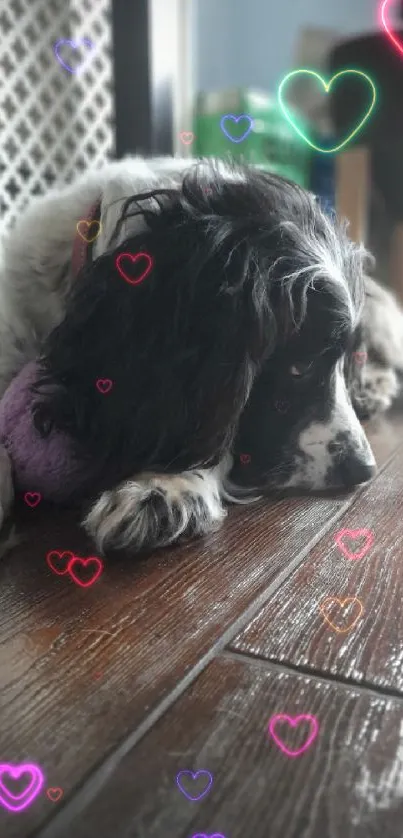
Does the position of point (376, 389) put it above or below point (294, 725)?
below

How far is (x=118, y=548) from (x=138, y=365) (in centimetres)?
→ 27

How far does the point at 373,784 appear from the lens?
0.65 m

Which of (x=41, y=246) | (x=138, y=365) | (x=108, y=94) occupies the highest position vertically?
(x=108, y=94)

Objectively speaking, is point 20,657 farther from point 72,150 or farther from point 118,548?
point 72,150

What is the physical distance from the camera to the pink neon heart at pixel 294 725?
70 cm

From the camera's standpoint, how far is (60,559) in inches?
45.1

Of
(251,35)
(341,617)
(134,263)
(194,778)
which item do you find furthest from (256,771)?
(251,35)

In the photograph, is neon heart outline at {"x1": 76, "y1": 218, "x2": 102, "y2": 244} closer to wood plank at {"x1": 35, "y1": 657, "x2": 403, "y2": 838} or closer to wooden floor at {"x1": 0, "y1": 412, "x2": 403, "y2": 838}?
wooden floor at {"x1": 0, "y1": 412, "x2": 403, "y2": 838}

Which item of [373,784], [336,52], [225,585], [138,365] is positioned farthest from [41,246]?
[336,52]

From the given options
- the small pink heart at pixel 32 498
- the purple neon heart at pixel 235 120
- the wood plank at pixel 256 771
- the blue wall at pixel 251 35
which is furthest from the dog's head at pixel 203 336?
the blue wall at pixel 251 35

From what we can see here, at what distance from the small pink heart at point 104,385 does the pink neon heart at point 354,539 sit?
16.2 inches

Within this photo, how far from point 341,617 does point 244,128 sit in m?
2.46

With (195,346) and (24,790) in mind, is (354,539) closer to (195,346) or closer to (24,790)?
(195,346)

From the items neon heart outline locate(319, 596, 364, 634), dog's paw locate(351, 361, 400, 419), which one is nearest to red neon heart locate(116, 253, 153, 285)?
neon heart outline locate(319, 596, 364, 634)
